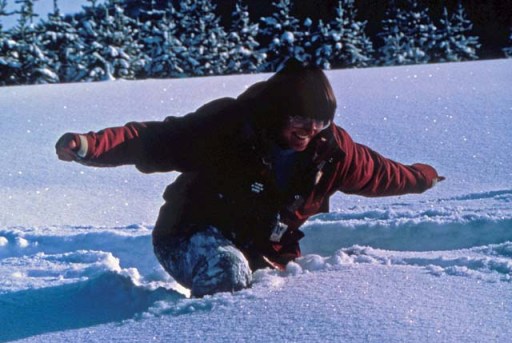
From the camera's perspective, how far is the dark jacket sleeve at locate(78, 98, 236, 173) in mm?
2221

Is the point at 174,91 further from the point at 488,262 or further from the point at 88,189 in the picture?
the point at 488,262

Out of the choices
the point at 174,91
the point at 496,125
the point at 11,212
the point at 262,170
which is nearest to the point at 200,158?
the point at 262,170

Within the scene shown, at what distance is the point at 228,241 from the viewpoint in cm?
235

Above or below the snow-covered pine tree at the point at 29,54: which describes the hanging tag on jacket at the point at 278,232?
below

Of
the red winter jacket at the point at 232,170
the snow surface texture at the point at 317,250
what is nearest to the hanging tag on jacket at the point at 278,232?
the red winter jacket at the point at 232,170

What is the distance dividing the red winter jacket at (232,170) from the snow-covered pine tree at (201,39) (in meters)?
26.7

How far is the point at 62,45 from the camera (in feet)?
87.7

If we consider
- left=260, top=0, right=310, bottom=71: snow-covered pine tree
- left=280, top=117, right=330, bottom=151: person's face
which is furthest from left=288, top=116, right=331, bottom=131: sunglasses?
left=260, top=0, right=310, bottom=71: snow-covered pine tree

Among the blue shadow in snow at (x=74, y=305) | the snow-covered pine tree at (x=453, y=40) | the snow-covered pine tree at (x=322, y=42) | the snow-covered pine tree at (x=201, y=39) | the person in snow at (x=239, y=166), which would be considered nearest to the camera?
the blue shadow in snow at (x=74, y=305)

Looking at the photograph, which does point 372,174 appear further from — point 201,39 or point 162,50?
point 201,39

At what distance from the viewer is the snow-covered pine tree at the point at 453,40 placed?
95.6 feet

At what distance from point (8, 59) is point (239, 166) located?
24.1m

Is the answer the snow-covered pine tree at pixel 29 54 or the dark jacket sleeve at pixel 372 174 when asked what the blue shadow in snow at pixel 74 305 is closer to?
the dark jacket sleeve at pixel 372 174

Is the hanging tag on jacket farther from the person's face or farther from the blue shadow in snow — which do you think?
the blue shadow in snow
